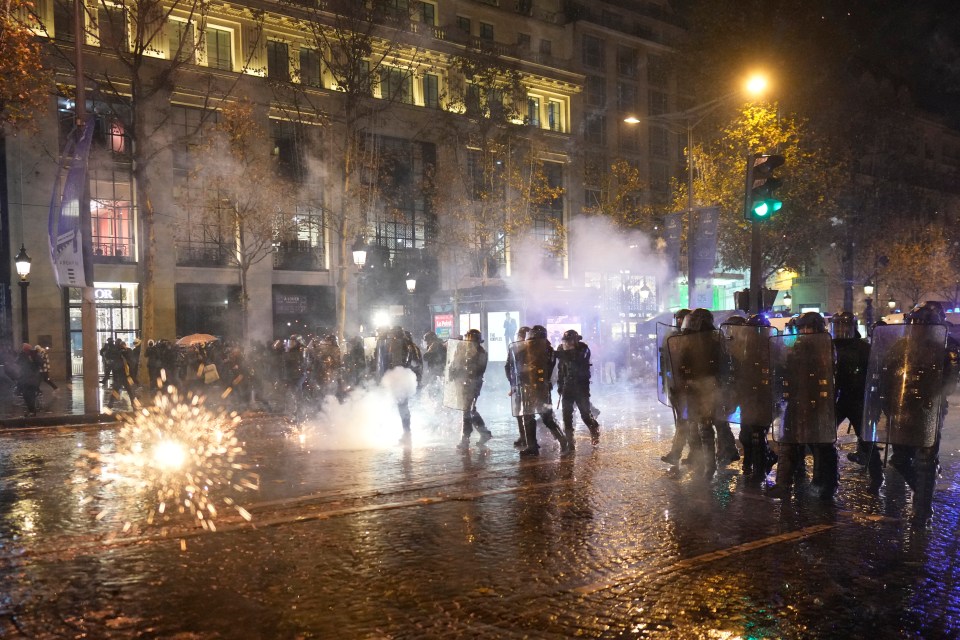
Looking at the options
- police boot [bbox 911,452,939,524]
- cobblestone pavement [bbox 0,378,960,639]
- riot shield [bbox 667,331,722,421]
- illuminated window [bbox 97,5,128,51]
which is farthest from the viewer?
illuminated window [bbox 97,5,128,51]

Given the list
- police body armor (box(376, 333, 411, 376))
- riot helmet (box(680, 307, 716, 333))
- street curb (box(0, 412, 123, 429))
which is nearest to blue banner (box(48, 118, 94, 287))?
street curb (box(0, 412, 123, 429))

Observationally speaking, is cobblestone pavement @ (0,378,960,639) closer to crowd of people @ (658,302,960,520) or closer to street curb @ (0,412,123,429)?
crowd of people @ (658,302,960,520)

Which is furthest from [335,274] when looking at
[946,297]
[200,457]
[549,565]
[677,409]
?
[946,297]

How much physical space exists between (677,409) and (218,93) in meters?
23.7

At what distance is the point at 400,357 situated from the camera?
1150 centimetres

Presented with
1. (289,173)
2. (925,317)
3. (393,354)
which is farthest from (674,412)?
(289,173)

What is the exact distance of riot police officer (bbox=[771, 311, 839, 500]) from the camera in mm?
6600

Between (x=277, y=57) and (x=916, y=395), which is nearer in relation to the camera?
(x=916, y=395)

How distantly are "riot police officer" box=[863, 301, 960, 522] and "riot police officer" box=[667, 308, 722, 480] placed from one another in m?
1.51

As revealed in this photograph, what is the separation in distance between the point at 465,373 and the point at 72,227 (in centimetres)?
888

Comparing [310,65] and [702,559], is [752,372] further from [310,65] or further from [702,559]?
[310,65]

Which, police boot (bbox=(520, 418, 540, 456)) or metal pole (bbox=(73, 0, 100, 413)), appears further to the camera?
metal pole (bbox=(73, 0, 100, 413))

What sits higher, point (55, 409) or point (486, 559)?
point (486, 559)

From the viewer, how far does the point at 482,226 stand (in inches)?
1051
